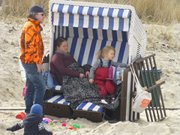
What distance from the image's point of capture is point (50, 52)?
928 centimetres

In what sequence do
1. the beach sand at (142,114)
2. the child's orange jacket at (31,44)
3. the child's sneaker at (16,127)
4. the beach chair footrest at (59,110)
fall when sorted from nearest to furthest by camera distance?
the child's sneaker at (16,127) → the beach sand at (142,114) → the child's orange jacket at (31,44) → the beach chair footrest at (59,110)

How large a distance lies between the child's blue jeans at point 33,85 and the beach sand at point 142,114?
0.37m

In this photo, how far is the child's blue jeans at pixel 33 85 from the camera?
323 inches

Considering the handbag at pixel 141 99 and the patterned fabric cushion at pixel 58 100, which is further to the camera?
the patterned fabric cushion at pixel 58 100

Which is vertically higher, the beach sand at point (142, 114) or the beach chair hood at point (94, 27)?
the beach chair hood at point (94, 27)

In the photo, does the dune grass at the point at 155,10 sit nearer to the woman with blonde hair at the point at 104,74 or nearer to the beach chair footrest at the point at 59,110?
the woman with blonde hair at the point at 104,74

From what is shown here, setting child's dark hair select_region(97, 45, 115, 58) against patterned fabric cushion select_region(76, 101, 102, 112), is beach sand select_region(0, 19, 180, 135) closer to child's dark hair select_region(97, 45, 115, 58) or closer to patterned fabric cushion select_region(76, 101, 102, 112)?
patterned fabric cushion select_region(76, 101, 102, 112)

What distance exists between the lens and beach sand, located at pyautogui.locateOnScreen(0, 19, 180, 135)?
7.75 metres

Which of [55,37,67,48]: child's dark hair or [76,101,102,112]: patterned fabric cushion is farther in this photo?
[55,37,67,48]: child's dark hair

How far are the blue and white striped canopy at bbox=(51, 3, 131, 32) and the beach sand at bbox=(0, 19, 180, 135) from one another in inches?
53.8

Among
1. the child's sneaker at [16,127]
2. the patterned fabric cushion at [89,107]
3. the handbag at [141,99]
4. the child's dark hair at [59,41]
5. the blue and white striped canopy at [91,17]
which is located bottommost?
the child's sneaker at [16,127]

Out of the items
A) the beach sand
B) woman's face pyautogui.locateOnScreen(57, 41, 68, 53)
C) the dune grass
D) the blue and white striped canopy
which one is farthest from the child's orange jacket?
the dune grass

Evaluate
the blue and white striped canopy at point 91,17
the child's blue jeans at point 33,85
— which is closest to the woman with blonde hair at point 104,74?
the blue and white striped canopy at point 91,17

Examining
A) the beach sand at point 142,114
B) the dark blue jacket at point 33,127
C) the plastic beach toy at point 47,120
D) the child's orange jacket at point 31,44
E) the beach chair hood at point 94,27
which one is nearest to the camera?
the dark blue jacket at point 33,127
